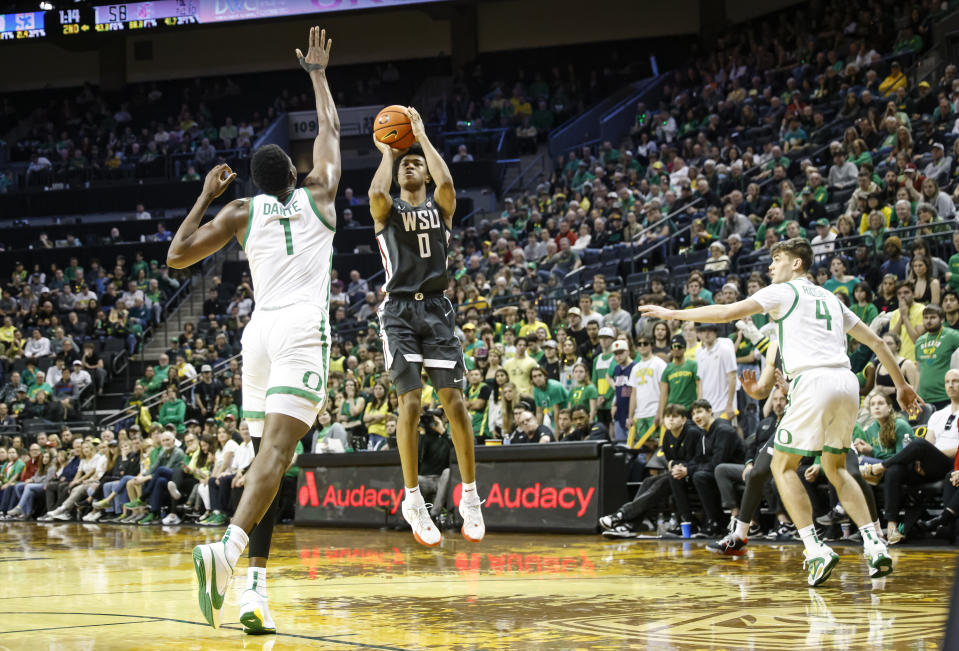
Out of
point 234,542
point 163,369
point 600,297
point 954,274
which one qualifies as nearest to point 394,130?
point 234,542

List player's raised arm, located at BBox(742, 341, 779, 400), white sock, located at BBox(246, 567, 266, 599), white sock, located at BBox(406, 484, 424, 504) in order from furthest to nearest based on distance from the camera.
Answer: player's raised arm, located at BBox(742, 341, 779, 400), white sock, located at BBox(406, 484, 424, 504), white sock, located at BBox(246, 567, 266, 599)

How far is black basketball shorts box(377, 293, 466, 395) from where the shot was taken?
6.23m

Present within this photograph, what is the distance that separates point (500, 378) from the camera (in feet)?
41.7

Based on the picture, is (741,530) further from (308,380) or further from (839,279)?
(839,279)

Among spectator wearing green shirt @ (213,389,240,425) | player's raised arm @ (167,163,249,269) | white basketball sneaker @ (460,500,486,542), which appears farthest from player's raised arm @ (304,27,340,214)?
spectator wearing green shirt @ (213,389,240,425)

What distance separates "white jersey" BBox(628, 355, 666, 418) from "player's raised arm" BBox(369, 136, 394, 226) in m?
5.94

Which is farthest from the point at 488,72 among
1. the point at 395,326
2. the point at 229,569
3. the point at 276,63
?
the point at 229,569

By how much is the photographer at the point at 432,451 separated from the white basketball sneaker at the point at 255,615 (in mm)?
7508

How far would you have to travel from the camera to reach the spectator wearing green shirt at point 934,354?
31.7ft

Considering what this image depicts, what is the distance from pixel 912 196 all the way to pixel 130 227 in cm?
1996

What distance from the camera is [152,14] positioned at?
2766cm

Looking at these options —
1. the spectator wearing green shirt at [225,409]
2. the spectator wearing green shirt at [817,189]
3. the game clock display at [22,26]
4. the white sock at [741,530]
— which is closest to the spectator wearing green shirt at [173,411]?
the spectator wearing green shirt at [225,409]

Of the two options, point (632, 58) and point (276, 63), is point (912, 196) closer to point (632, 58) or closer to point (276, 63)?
point (632, 58)

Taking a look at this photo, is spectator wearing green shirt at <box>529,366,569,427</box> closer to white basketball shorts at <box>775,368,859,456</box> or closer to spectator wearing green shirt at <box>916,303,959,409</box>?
spectator wearing green shirt at <box>916,303,959,409</box>
